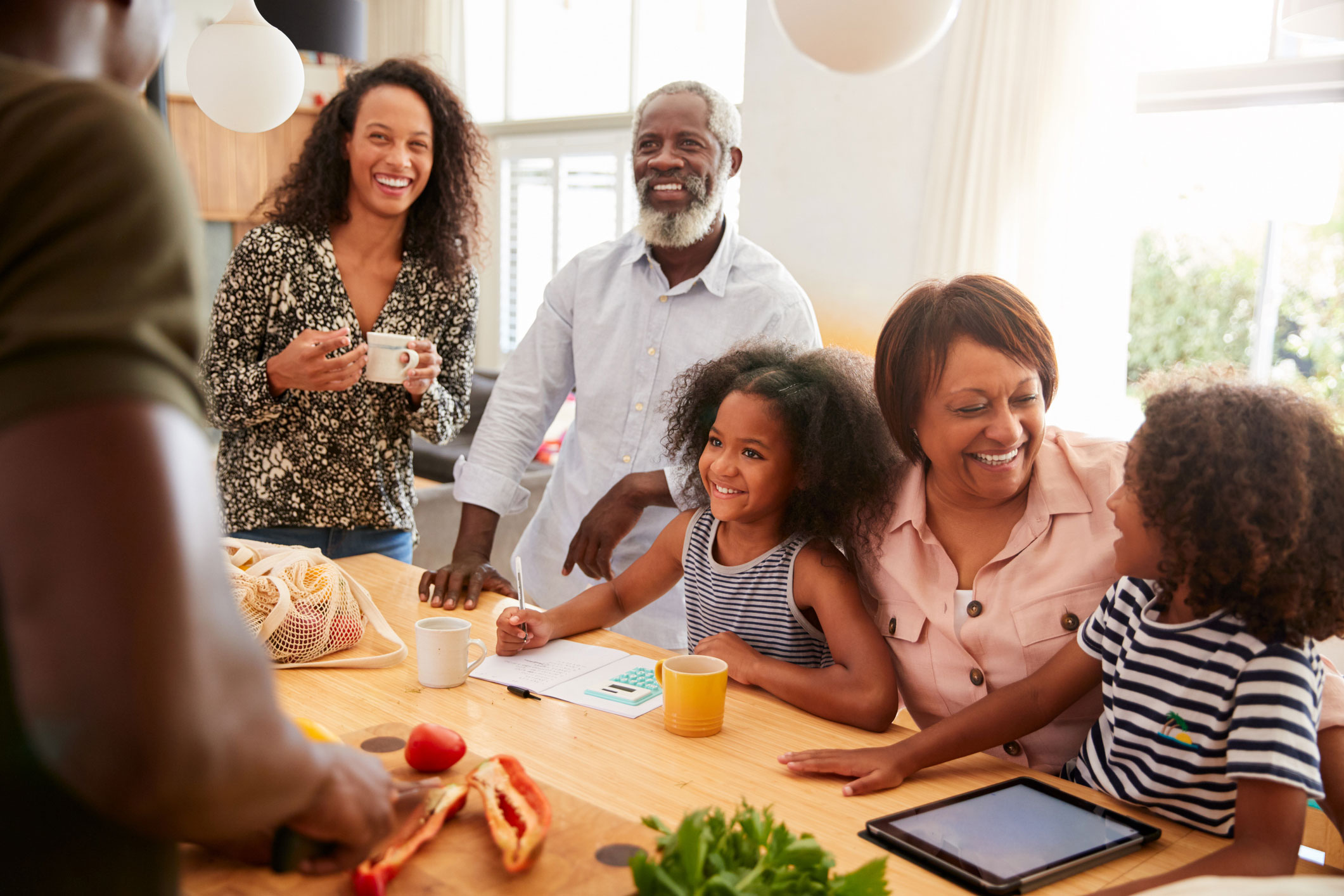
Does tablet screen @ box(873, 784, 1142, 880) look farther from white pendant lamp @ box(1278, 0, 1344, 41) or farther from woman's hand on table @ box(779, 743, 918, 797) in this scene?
white pendant lamp @ box(1278, 0, 1344, 41)

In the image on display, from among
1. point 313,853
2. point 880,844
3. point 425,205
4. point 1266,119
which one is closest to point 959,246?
point 1266,119

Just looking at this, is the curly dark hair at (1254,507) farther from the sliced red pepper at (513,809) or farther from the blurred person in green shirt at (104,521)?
the blurred person in green shirt at (104,521)

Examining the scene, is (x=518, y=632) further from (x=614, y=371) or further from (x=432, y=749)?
(x=614, y=371)

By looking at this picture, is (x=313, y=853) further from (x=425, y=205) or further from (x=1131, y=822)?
(x=425, y=205)

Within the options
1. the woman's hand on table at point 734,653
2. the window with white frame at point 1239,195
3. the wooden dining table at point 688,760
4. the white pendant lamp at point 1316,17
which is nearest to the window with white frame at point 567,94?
the window with white frame at point 1239,195

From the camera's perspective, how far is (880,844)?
1176mm

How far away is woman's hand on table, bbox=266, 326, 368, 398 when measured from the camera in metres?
2.10

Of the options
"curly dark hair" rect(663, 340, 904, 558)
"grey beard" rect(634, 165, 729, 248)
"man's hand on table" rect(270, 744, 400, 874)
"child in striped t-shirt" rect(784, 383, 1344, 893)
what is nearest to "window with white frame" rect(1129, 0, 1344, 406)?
"grey beard" rect(634, 165, 729, 248)

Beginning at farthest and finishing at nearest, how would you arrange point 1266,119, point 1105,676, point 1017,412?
point 1266,119
point 1017,412
point 1105,676

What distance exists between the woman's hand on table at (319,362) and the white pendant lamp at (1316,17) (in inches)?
84.3

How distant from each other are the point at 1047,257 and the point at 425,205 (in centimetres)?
269

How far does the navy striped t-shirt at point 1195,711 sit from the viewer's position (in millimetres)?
1130

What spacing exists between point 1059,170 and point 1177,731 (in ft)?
11.0

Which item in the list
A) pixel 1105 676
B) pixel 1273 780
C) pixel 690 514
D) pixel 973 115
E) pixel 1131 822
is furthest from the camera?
pixel 973 115
